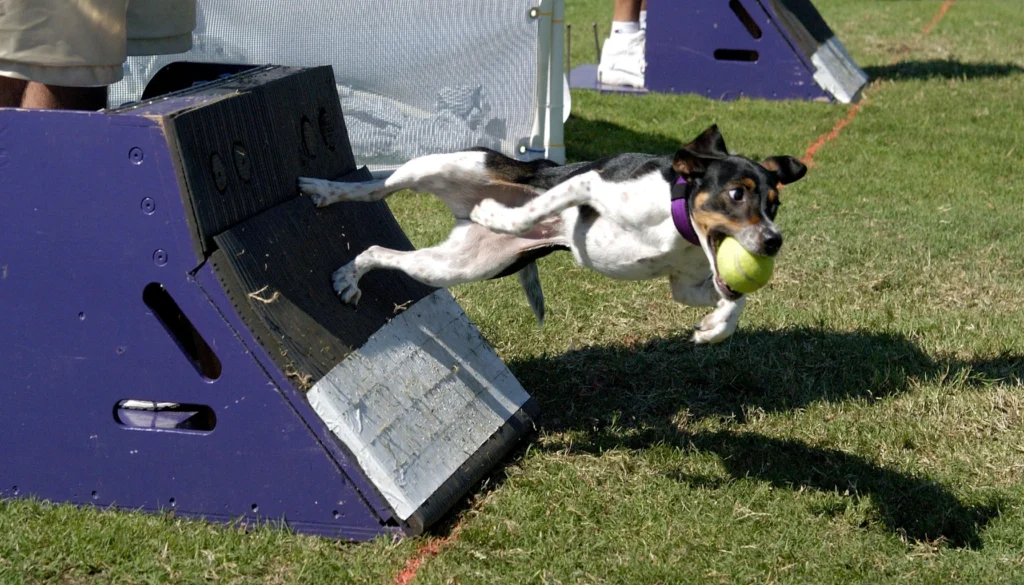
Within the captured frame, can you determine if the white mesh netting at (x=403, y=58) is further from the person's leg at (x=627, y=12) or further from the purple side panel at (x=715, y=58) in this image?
the person's leg at (x=627, y=12)

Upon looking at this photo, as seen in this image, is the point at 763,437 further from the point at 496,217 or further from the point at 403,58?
the point at 403,58

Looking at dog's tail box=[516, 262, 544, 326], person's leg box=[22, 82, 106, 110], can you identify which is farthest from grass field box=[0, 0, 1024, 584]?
person's leg box=[22, 82, 106, 110]

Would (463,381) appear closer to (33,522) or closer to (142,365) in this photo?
(142,365)

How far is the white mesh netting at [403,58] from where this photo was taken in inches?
297

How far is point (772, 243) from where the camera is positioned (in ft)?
11.6

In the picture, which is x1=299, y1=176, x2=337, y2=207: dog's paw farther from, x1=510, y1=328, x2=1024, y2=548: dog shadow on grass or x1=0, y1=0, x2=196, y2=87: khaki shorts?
x1=510, y1=328, x2=1024, y2=548: dog shadow on grass

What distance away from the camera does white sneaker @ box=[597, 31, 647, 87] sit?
10852 millimetres

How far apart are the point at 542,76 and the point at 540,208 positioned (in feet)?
12.1

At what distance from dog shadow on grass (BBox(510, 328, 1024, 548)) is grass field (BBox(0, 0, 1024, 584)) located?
11mm

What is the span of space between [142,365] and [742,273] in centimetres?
191

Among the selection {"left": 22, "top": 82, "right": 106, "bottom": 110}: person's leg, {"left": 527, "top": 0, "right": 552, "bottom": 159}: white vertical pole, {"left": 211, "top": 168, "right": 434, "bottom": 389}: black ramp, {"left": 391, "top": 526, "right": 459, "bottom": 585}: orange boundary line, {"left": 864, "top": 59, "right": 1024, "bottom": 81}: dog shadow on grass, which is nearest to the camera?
{"left": 391, "top": 526, "right": 459, "bottom": 585}: orange boundary line

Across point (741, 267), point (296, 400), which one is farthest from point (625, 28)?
point (296, 400)

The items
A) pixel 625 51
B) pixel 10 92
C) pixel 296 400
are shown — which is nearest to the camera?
pixel 296 400

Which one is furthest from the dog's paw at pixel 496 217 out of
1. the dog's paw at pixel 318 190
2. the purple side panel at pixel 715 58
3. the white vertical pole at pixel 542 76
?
the purple side panel at pixel 715 58
